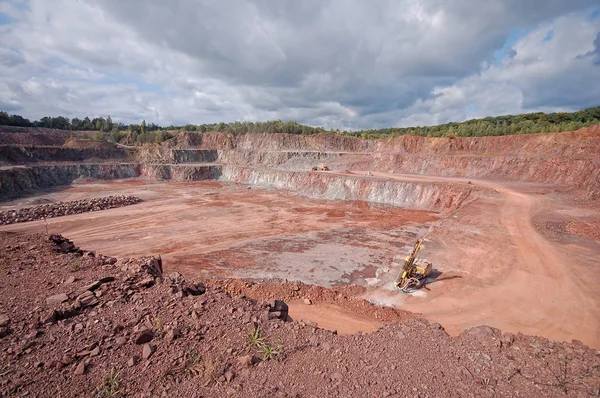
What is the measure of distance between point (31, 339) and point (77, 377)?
137cm

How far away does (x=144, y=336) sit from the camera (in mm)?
5219

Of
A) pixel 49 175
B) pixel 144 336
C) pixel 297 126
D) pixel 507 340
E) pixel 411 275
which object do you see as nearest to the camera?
pixel 144 336

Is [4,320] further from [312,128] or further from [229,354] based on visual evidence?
[312,128]

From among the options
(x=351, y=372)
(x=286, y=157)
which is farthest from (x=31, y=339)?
(x=286, y=157)

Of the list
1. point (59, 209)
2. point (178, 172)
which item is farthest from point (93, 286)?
point (178, 172)

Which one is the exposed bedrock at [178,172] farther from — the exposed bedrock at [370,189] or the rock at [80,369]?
the rock at [80,369]

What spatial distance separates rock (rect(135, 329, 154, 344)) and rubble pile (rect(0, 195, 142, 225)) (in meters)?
27.6

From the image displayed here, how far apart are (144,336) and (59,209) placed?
96.4 feet

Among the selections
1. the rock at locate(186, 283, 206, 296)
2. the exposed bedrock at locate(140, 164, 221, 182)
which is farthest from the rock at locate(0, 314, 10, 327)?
the exposed bedrock at locate(140, 164, 221, 182)

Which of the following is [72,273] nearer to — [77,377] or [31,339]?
[31,339]

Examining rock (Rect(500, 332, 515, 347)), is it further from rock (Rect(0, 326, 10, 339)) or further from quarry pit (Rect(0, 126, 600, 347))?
rock (Rect(0, 326, 10, 339))

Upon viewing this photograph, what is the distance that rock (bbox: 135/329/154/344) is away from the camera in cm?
516

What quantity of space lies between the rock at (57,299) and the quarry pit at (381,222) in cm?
681

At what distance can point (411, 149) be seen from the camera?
164ft
